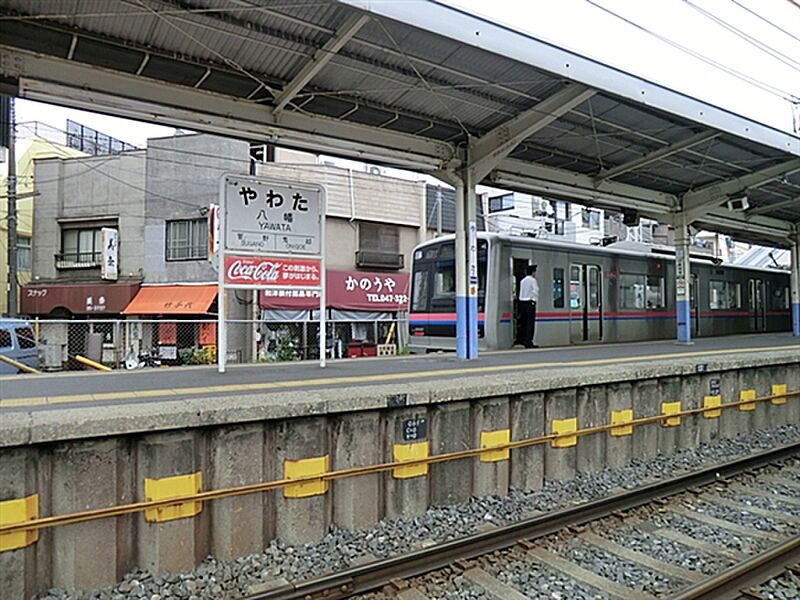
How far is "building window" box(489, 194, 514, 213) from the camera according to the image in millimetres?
31844

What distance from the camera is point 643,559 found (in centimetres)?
480

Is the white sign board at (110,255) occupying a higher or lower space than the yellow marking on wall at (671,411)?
higher

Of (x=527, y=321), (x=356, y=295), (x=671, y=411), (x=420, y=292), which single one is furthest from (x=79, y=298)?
(x=671, y=411)

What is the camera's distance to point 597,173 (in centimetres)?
1113

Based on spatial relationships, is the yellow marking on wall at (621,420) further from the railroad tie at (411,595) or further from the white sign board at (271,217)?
the white sign board at (271,217)

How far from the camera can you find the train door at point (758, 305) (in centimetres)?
1902

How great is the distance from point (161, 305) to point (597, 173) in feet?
46.2

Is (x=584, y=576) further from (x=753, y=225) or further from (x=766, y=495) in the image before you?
(x=753, y=225)

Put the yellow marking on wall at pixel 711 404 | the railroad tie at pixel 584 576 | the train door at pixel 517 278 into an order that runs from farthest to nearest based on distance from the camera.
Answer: the train door at pixel 517 278
the yellow marking on wall at pixel 711 404
the railroad tie at pixel 584 576

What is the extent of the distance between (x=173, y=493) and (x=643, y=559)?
3581mm

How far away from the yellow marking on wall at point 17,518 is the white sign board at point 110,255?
59.5 ft

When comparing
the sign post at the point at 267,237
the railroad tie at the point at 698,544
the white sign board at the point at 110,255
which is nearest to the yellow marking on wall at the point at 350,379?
the sign post at the point at 267,237

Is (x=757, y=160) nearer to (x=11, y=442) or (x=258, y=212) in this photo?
(x=258, y=212)

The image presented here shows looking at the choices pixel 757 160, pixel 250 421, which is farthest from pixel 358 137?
pixel 757 160
